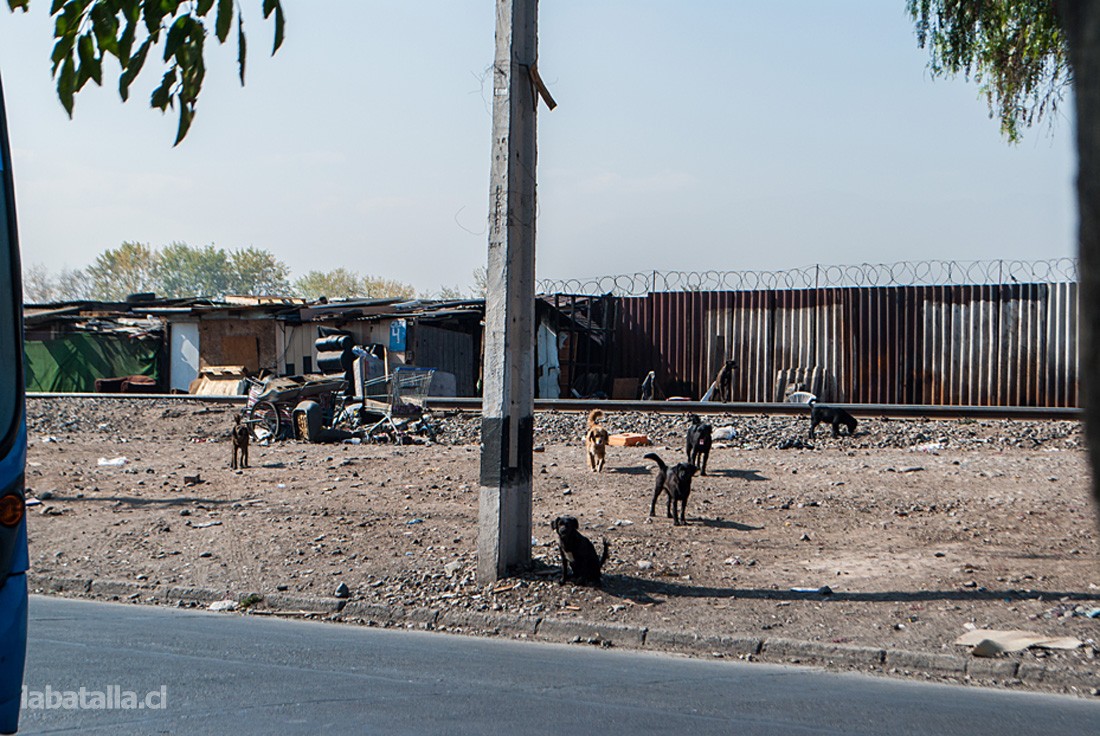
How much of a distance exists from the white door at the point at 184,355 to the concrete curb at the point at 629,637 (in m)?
27.5

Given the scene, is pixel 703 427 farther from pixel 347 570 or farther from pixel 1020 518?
pixel 347 570

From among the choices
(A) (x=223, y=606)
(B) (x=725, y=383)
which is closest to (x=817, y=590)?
(A) (x=223, y=606)

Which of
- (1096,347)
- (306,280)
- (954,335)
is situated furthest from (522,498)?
(306,280)

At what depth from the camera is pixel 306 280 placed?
12231 cm

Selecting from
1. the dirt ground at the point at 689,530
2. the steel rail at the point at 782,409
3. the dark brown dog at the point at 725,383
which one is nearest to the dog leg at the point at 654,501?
the dirt ground at the point at 689,530

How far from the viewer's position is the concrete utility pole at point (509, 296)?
1005 cm

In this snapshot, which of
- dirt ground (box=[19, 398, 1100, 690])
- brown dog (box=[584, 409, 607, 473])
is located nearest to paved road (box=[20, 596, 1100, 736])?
dirt ground (box=[19, 398, 1100, 690])

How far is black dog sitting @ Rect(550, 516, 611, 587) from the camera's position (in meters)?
9.87

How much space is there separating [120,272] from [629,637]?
11141 centimetres

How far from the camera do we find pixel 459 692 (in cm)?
679

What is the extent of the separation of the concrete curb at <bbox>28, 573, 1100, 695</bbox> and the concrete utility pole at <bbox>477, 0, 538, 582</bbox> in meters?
0.76

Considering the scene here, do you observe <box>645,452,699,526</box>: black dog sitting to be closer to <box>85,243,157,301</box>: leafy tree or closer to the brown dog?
the brown dog

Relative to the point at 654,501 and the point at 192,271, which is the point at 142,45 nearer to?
the point at 654,501

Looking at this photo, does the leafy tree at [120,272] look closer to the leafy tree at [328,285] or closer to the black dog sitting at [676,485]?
the leafy tree at [328,285]
